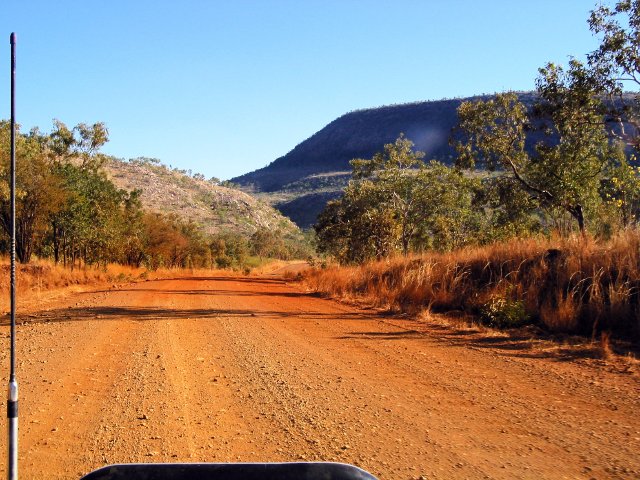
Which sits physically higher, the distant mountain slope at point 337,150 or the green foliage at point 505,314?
the distant mountain slope at point 337,150

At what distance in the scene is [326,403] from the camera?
679 cm

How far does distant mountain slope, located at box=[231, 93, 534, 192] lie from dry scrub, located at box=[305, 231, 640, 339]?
107760mm

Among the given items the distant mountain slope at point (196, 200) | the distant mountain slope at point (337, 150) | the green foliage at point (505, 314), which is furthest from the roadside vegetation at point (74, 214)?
the distant mountain slope at point (337, 150)

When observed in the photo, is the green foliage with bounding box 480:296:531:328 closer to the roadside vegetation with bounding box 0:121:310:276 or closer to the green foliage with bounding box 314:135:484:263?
the green foliage with bounding box 314:135:484:263

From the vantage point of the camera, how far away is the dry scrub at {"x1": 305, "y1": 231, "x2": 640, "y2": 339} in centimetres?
1089

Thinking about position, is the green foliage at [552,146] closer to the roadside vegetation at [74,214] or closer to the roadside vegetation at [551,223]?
the roadside vegetation at [551,223]

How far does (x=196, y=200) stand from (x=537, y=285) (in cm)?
8249

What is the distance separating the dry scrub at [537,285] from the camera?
10891mm

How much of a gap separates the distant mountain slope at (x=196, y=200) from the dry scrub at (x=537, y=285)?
6470 centimetres

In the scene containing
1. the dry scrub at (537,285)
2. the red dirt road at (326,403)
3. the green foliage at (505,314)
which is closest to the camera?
the red dirt road at (326,403)

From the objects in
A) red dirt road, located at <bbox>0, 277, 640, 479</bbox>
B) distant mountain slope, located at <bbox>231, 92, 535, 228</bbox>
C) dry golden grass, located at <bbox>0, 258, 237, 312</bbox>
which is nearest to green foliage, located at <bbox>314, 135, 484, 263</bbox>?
dry golden grass, located at <bbox>0, 258, 237, 312</bbox>

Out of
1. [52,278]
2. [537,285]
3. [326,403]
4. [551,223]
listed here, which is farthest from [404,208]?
[326,403]

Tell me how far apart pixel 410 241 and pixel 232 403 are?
25.0 metres

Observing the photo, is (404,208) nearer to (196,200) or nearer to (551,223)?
(551,223)
